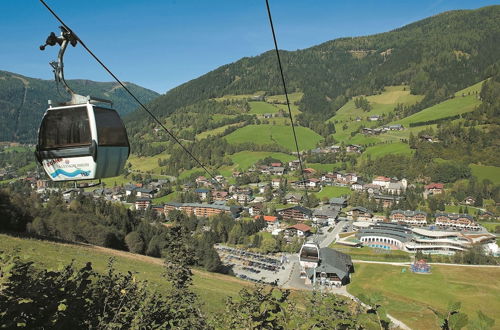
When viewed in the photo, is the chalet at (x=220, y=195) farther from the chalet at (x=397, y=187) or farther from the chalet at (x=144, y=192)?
the chalet at (x=397, y=187)

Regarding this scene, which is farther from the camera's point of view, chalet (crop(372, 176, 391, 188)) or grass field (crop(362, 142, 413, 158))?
grass field (crop(362, 142, 413, 158))

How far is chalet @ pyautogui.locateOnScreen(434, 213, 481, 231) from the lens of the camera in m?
64.1

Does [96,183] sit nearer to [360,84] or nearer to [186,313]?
[186,313]

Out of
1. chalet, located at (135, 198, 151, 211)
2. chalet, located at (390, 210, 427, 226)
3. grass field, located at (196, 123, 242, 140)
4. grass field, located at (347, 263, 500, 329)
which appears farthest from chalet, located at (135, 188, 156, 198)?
grass field, located at (347, 263, 500, 329)

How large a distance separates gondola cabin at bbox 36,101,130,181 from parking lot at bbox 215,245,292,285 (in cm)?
3940

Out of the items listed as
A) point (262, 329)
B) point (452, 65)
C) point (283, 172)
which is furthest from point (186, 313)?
point (452, 65)

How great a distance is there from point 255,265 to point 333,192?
46197 millimetres

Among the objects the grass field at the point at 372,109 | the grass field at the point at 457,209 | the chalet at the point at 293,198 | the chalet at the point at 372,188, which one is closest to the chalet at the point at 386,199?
the chalet at the point at 372,188

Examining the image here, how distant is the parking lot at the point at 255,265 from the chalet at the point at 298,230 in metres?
11.3

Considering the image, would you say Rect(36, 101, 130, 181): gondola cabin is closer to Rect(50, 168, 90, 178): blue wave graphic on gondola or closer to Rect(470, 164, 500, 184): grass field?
Rect(50, 168, 90, 178): blue wave graphic on gondola

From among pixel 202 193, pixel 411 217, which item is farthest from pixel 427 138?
pixel 202 193

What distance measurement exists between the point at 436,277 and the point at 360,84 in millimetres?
171364

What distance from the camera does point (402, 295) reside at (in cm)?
3709

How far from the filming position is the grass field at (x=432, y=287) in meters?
33.5
